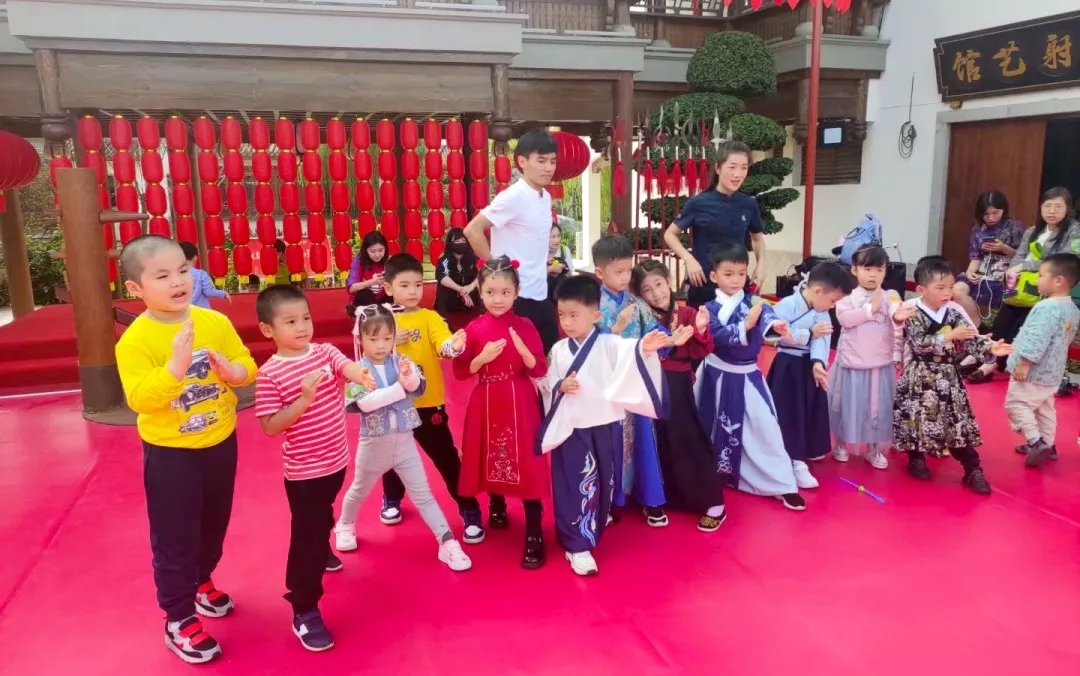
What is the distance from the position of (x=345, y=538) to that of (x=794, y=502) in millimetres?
2066

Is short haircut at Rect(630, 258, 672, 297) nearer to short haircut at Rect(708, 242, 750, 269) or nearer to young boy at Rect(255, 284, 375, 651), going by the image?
short haircut at Rect(708, 242, 750, 269)

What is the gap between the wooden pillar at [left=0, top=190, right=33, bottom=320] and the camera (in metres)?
8.23

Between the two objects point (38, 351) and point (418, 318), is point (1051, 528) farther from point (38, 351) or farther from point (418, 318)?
point (38, 351)

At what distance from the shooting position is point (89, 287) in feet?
17.0

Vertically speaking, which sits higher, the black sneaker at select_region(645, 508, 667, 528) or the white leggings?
the white leggings

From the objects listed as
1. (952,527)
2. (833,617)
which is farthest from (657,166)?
(833,617)

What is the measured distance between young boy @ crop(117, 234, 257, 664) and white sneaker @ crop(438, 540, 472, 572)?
34.5 inches

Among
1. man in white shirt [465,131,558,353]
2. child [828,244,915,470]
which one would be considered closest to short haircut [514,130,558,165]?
man in white shirt [465,131,558,353]

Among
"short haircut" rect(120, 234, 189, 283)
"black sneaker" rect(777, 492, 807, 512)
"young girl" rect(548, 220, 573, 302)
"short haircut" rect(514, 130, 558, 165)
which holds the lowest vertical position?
"black sneaker" rect(777, 492, 807, 512)

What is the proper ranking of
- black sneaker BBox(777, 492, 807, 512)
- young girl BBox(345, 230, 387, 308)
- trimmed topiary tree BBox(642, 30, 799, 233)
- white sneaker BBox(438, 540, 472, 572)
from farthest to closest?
trimmed topiary tree BBox(642, 30, 799, 233) → young girl BBox(345, 230, 387, 308) → black sneaker BBox(777, 492, 807, 512) → white sneaker BBox(438, 540, 472, 572)

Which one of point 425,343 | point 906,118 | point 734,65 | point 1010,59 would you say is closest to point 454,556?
point 425,343

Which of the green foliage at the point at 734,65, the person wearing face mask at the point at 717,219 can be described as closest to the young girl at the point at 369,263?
the person wearing face mask at the point at 717,219

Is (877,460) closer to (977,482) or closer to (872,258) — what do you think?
(977,482)

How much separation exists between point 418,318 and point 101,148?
196 inches
